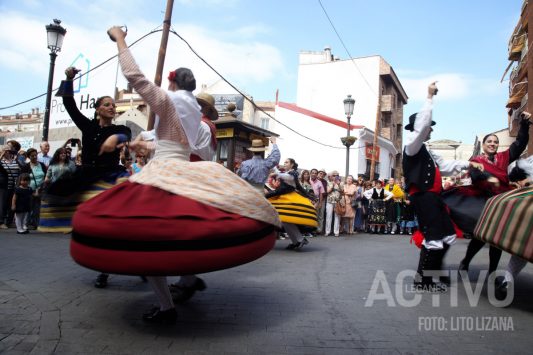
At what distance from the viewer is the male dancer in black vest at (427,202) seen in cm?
459

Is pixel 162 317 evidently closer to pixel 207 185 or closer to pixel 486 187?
pixel 207 185

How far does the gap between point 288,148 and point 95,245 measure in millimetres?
26479

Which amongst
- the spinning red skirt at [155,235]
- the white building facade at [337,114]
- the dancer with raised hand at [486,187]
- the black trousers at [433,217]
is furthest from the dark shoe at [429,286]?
the white building facade at [337,114]

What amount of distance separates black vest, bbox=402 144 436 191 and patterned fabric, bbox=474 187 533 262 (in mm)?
644

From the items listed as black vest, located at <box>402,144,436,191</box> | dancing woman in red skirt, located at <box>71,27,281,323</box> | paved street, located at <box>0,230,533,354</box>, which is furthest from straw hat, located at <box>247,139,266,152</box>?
dancing woman in red skirt, located at <box>71,27,281,323</box>

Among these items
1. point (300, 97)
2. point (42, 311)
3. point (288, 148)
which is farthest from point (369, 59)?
point (42, 311)

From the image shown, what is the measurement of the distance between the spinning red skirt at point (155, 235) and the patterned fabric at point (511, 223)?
7.42 feet

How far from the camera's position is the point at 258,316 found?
357 centimetres

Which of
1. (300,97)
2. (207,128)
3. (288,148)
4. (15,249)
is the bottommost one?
(15,249)

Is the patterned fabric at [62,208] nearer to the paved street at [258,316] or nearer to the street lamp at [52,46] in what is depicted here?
the paved street at [258,316]

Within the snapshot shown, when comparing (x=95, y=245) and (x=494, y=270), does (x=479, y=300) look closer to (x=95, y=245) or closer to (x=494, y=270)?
(x=494, y=270)

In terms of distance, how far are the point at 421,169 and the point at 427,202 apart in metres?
0.36

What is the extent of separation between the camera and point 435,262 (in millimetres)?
4648

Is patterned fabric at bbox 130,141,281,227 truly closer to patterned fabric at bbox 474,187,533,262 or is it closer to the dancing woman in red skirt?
the dancing woman in red skirt
